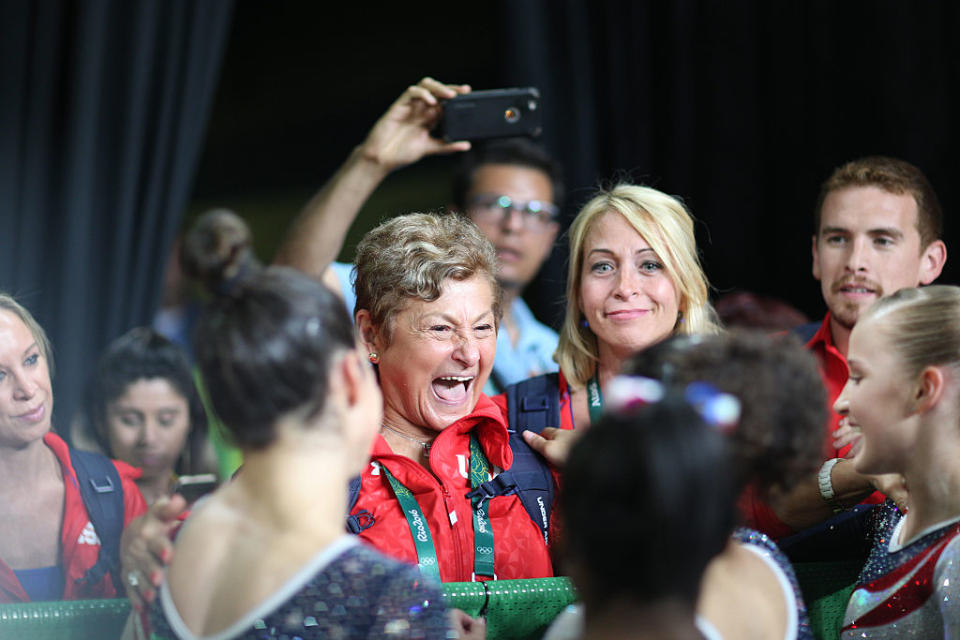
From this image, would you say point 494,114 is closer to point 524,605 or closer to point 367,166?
point 367,166

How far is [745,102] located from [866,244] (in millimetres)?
1312

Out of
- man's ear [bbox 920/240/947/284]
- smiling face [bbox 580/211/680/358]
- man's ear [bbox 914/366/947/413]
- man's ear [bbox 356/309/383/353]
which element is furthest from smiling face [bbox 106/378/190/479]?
man's ear [bbox 920/240/947/284]

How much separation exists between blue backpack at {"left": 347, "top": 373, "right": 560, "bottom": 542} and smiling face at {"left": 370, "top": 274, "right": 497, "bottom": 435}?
0.51 feet

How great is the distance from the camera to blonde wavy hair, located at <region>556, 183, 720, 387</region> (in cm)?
239

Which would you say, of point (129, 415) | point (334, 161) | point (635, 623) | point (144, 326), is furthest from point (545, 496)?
point (334, 161)

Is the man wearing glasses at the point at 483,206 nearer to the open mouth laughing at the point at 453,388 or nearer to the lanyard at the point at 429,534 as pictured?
the open mouth laughing at the point at 453,388

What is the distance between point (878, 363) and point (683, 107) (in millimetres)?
2309

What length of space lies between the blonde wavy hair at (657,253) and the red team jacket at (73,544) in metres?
1.08

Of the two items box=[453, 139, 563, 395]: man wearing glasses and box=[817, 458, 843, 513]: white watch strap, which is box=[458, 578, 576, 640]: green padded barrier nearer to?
box=[817, 458, 843, 513]: white watch strap

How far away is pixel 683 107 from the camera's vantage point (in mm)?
3867

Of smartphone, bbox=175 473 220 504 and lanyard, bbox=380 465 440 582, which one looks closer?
lanyard, bbox=380 465 440 582

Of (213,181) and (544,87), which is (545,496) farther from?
(213,181)

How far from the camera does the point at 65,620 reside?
178 cm

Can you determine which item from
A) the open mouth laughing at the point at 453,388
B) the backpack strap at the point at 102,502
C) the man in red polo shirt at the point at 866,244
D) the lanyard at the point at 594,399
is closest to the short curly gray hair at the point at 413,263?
the open mouth laughing at the point at 453,388
